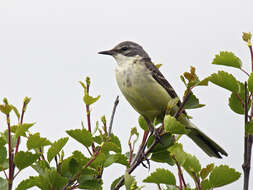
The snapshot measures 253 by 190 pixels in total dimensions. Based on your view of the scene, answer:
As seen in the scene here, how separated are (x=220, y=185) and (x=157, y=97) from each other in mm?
2684

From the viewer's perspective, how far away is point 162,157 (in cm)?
321

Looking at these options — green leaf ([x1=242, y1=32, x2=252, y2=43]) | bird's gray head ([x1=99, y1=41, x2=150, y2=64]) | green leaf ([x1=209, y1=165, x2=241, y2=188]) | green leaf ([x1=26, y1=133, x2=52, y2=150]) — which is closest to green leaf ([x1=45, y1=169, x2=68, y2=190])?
green leaf ([x1=26, y1=133, x2=52, y2=150])

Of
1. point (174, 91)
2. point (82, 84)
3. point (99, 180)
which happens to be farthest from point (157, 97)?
point (99, 180)

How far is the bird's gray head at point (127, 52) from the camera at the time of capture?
6.03 metres

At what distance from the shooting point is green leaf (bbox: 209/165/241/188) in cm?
255

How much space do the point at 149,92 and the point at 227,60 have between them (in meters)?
2.19

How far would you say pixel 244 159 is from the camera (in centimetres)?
223

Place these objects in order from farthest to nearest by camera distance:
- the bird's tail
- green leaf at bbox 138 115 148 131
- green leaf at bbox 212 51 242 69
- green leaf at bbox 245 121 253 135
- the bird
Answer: the bird → the bird's tail → green leaf at bbox 138 115 148 131 → green leaf at bbox 212 51 242 69 → green leaf at bbox 245 121 253 135

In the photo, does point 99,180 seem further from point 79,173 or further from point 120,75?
point 120,75

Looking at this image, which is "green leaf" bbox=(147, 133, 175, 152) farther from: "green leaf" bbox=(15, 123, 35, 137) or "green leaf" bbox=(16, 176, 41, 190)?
"green leaf" bbox=(15, 123, 35, 137)

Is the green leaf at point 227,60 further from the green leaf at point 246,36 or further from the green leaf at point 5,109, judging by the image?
the green leaf at point 5,109

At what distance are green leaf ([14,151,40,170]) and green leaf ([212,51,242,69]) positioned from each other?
58.1 inches

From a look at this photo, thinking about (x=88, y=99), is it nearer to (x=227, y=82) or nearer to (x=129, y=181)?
(x=129, y=181)

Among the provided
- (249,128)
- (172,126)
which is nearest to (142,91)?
(172,126)
